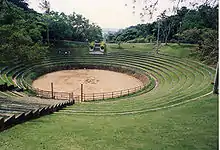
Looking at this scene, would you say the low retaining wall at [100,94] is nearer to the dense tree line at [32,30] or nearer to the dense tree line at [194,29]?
the dense tree line at [32,30]

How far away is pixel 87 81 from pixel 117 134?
57.5 feet

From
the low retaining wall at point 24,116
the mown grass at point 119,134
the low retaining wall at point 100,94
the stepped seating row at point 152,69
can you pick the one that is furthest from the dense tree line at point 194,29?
the low retaining wall at point 100,94

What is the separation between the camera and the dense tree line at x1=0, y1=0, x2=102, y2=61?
43.0ft

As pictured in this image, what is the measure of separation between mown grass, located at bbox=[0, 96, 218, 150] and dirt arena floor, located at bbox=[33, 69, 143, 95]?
1269cm

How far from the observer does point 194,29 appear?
2603cm

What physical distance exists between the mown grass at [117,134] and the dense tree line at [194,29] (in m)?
2.25

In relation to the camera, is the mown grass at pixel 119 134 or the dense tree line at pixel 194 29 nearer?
the mown grass at pixel 119 134

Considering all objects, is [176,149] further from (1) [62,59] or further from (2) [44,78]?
(1) [62,59]

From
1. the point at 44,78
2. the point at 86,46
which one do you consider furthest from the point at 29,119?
the point at 86,46

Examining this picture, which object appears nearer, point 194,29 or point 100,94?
point 100,94

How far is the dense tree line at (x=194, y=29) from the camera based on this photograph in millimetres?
6219

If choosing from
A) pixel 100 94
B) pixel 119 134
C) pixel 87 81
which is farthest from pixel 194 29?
pixel 119 134

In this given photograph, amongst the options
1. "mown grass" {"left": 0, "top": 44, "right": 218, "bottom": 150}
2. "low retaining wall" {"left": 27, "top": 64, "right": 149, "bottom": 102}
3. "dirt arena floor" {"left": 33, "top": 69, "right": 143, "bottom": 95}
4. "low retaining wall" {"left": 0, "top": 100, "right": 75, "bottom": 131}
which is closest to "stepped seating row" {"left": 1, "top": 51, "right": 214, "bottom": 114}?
"low retaining wall" {"left": 27, "top": 64, "right": 149, "bottom": 102}

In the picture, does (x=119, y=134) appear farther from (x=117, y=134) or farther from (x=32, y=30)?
(x=32, y=30)
